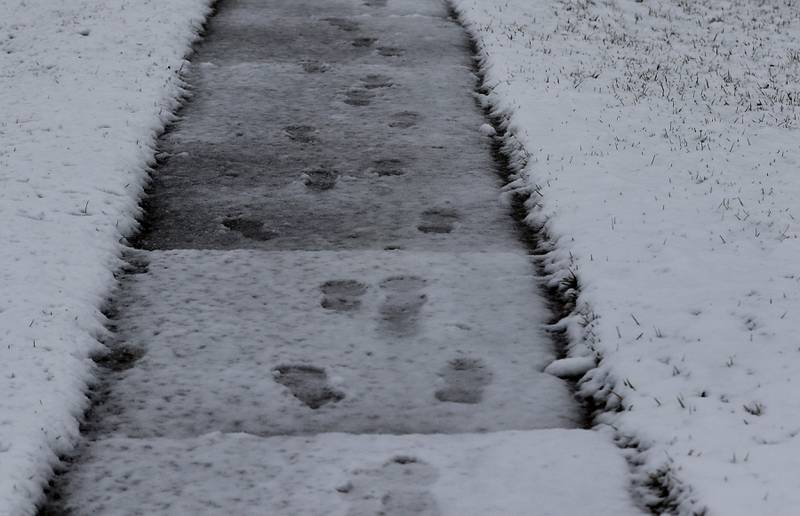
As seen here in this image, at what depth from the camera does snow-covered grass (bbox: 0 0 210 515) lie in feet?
15.2

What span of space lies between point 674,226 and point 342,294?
2.30 m

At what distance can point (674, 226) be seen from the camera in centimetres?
645

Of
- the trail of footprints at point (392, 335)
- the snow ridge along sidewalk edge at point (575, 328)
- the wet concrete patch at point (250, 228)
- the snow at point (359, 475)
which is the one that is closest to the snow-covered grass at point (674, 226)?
the snow ridge along sidewalk edge at point (575, 328)

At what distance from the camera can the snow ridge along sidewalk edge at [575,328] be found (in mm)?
4160

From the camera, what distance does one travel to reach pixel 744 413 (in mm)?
4551

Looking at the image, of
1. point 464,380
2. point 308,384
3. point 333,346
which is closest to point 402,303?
point 333,346

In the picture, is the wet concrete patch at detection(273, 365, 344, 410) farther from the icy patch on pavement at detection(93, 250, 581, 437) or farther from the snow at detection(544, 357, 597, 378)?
the snow at detection(544, 357, 597, 378)

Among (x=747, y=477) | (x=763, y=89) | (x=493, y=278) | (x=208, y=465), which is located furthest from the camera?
(x=763, y=89)

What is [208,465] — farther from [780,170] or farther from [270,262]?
[780,170]

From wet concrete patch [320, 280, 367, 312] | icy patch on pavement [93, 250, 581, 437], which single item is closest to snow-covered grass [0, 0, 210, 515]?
icy patch on pavement [93, 250, 581, 437]

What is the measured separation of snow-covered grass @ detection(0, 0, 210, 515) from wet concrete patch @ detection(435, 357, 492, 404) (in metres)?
1.86

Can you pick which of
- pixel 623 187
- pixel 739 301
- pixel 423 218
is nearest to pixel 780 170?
pixel 623 187

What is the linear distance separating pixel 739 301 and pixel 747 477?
1.69m

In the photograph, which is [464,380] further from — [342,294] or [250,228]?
[250,228]
